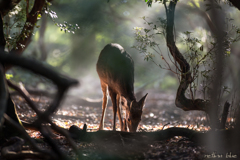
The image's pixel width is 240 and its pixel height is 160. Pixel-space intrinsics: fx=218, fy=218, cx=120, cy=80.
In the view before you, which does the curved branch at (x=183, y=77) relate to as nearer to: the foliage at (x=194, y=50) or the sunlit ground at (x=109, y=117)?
the foliage at (x=194, y=50)

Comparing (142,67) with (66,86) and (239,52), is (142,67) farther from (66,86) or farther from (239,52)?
(66,86)

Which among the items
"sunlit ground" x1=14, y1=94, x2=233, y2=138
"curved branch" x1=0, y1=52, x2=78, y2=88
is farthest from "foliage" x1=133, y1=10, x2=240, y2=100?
"curved branch" x1=0, y1=52, x2=78, y2=88

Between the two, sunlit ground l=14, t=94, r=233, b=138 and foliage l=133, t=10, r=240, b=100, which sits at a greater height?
foliage l=133, t=10, r=240, b=100

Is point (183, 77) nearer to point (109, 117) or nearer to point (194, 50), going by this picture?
point (194, 50)

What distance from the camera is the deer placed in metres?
5.25

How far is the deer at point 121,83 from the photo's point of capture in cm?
525

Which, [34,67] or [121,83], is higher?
[121,83]

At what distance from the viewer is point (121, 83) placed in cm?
579

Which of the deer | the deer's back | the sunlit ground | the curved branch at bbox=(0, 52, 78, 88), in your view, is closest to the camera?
the curved branch at bbox=(0, 52, 78, 88)

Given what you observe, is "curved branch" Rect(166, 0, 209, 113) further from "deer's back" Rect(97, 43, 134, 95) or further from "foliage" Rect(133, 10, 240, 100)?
"deer's back" Rect(97, 43, 134, 95)

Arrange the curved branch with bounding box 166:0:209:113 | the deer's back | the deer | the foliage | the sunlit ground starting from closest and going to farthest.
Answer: the foliage → the curved branch with bounding box 166:0:209:113 → the deer → the deer's back → the sunlit ground

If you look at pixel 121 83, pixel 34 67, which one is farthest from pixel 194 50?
pixel 34 67

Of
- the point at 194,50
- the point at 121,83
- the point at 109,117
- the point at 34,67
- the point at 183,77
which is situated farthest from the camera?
the point at 109,117

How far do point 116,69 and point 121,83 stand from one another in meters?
0.56
